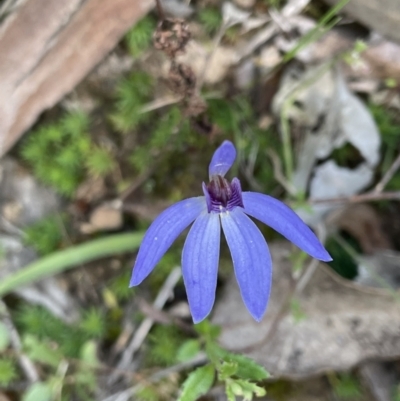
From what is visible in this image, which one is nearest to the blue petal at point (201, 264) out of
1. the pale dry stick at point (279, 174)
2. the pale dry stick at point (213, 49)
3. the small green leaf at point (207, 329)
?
the small green leaf at point (207, 329)

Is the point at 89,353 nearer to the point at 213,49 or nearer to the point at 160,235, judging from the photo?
the point at 160,235

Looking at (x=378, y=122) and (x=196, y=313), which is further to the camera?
(x=378, y=122)

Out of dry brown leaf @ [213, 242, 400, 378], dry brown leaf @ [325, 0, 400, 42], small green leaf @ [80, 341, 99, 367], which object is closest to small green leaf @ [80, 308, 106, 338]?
small green leaf @ [80, 341, 99, 367]

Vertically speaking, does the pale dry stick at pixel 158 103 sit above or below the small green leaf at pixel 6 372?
above

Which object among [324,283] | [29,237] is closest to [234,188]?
[324,283]

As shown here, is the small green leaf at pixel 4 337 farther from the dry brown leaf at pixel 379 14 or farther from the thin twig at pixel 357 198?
the dry brown leaf at pixel 379 14

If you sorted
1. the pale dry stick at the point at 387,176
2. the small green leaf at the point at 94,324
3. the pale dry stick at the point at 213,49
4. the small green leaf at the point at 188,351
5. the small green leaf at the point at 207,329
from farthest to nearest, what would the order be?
the small green leaf at the point at 94,324
the pale dry stick at the point at 213,49
the pale dry stick at the point at 387,176
the small green leaf at the point at 188,351
the small green leaf at the point at 207,329

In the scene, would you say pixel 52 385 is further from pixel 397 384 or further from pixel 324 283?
pixel 397 384
